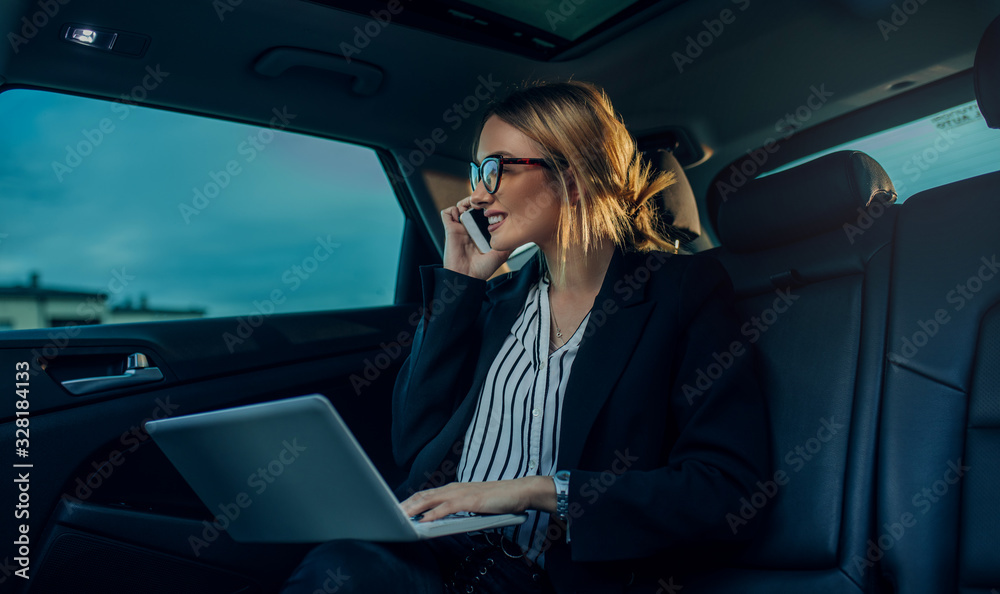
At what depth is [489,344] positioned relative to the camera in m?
1.53

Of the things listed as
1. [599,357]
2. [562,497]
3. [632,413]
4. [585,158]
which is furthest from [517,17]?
[562,497]

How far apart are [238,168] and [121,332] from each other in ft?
1.84

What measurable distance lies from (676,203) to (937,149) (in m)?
0.65

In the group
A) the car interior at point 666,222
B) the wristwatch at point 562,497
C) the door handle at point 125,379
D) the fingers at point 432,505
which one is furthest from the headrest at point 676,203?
the door handle at point 125,379

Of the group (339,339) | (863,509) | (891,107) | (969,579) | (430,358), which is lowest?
(969,579)

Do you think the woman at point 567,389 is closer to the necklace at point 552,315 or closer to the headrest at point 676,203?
the necklace at point 552,315

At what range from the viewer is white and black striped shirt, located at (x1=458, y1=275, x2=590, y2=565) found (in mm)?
1299

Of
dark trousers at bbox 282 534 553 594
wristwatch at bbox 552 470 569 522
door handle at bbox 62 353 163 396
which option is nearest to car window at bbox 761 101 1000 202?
wristwatch at bbox 552 470 569 522

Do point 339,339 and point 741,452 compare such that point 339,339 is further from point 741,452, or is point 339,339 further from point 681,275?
point 741,452

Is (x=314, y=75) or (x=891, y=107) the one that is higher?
(x=314, y=75)

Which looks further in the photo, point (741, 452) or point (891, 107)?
point (891, 107)

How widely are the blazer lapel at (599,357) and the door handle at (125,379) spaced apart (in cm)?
119

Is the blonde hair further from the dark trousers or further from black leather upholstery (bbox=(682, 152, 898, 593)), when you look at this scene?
the dark trousers

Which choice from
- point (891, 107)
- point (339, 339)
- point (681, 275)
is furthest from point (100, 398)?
point (891, 107)
